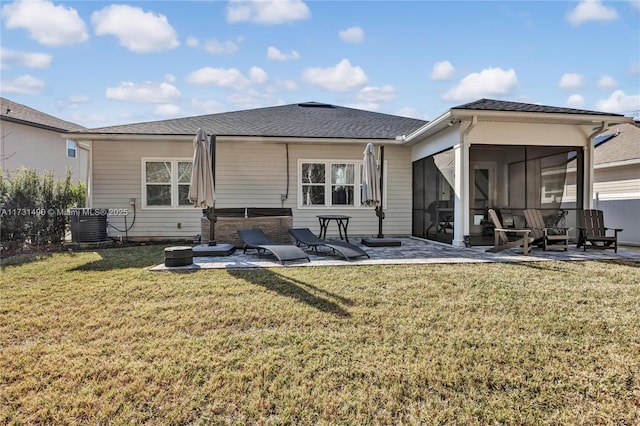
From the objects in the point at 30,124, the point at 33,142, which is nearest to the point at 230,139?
the point at 30,124

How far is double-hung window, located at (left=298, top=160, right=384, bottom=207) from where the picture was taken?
10789 mm

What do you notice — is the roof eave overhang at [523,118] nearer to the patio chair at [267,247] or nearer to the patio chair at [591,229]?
the patio chair at [591,229]

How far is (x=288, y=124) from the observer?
38.3 ft

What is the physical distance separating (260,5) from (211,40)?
2047 millimetres

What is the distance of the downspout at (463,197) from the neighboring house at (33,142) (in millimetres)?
13438

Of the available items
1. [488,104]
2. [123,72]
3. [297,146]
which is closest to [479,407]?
[488,104]

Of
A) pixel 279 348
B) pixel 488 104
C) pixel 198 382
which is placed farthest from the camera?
pixel 488 104

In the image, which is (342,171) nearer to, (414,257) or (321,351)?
(414,257)

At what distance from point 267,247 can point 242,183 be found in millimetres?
4526

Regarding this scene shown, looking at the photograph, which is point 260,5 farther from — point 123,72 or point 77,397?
point 77,397

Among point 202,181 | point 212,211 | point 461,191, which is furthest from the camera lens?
point 461,191

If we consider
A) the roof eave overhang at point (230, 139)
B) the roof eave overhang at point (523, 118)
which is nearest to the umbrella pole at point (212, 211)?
the roof eave overhang at point (230, 139)

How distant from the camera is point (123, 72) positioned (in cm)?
1059

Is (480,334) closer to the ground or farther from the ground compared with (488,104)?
closer to the ground
